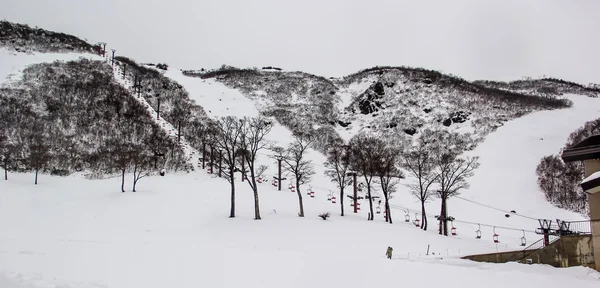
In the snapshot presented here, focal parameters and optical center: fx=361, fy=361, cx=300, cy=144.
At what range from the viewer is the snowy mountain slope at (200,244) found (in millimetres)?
11312

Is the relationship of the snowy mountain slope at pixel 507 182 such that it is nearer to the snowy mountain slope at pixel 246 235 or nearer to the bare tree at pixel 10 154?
the snowy mountain slope at pixel 246 235

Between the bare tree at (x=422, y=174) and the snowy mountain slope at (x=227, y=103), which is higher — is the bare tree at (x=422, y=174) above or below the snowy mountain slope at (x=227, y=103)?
below

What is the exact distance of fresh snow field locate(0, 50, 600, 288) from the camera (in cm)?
1140

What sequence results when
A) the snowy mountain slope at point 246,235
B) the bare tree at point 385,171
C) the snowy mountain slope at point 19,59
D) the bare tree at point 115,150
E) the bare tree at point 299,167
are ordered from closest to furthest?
the snowy mountain slope at point 246,235, the bare tree at point 299,167, the bare tree at point 385,171, the bare tree at point 115,150, the snowy mountain slope at point 19,59

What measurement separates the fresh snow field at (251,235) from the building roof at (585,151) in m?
5.50

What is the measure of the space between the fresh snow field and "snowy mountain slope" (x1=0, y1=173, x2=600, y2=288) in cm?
6

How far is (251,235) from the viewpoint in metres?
22.7

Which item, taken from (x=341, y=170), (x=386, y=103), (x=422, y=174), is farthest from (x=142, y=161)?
(x=386, y=103)

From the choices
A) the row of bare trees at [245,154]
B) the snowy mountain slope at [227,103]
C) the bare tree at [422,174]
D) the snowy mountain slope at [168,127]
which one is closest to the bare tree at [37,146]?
the snowy mountain slope at [168,127]

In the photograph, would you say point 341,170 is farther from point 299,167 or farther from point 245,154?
point 245,154

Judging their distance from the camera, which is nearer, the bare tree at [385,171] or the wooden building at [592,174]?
the wooden building at [592,174]

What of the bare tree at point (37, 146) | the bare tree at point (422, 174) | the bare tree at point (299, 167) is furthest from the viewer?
the bare tree at point (37, 146)

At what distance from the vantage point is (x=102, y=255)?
12812 millimetres

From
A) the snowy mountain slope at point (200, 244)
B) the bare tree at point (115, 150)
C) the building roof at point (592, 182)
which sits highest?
the bare tree at point (115, 150)
